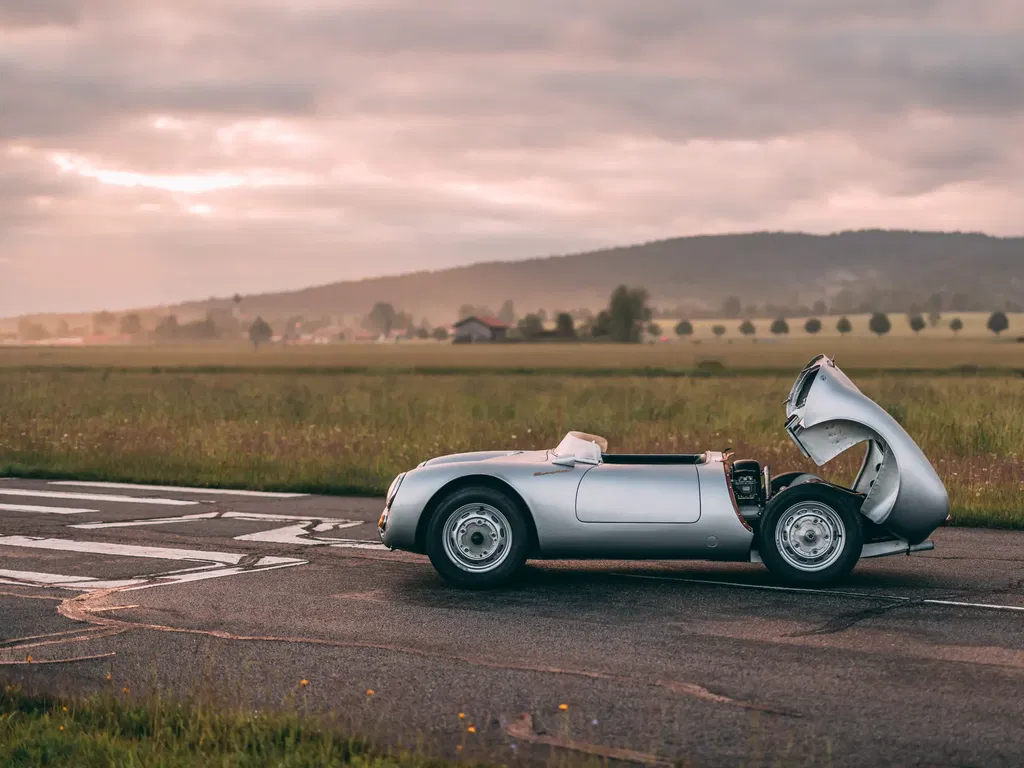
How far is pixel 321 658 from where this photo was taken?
21.6 feet

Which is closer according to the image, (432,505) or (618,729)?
(618,729)

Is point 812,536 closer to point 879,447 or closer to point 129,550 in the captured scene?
point 879,447

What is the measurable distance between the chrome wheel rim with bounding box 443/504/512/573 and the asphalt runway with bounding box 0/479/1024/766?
13.1 inches

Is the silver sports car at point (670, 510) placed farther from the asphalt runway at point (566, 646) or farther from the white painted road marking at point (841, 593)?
the asphalt runway at point (566, 646)

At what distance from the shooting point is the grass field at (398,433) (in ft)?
53.2

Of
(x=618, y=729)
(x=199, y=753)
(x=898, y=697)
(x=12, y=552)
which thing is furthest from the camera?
(x=12, y=552)

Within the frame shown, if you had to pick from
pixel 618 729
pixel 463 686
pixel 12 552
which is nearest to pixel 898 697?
pixel 618 729

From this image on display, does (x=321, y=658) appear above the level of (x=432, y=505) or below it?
below

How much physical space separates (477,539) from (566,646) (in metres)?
1.79

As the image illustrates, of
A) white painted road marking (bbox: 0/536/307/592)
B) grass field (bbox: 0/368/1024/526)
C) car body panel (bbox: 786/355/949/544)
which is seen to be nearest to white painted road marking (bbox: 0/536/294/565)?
white painted road marking (bbox: 0/536/307/592)

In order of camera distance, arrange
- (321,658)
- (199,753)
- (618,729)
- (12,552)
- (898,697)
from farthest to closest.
→ 1. (12,552)
2. (321,658)
3. (898,697)
4. (618,729)
5. (199,753)

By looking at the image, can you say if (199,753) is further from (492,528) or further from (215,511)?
(215,511)

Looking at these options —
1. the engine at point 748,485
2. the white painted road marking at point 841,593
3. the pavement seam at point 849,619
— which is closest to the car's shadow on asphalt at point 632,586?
the white painted road marking at point 841,593

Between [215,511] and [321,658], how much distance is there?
22.5 ft
